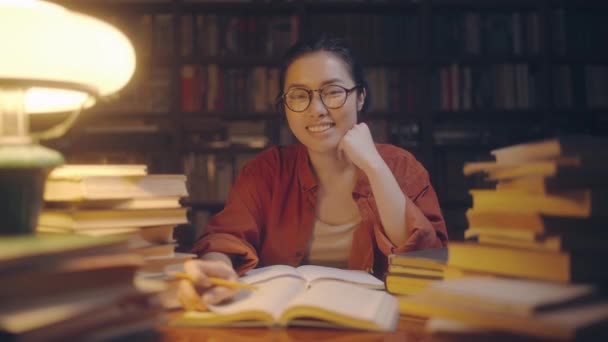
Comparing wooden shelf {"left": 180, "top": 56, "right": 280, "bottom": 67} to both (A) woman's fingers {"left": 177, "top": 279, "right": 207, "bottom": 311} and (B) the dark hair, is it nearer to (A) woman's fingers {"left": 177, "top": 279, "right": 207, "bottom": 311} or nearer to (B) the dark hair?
(B) the dark hair

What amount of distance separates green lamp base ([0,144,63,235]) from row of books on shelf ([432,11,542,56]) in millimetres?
2638

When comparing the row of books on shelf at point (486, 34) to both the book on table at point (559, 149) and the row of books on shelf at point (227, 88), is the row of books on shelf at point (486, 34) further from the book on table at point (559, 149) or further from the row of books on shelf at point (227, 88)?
the book on table at point (559, 149)

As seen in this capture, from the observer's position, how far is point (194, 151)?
9.68 feet

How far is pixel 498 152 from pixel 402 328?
0.92ft

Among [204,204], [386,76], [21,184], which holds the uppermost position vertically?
[386,76]

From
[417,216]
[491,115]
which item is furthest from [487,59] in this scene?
[417,216]

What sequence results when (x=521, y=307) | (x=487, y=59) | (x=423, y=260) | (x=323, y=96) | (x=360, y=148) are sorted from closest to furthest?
(x=521, y=307) → (x=423, y=260) → (x=360, y=148) → (x=323, y=96) → (x=487, y=59)

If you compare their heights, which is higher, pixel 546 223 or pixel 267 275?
pixel 546 223

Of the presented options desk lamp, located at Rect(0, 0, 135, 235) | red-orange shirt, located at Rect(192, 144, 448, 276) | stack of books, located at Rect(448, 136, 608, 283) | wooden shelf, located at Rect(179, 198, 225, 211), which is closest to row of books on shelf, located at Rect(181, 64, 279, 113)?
wooden shelf, located at Rect(179, 198, 225, 211)

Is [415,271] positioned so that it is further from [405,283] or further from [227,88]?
[227,88]

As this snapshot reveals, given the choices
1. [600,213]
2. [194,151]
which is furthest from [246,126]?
[600,213]

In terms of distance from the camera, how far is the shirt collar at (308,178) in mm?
1419

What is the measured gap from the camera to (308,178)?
153 cm

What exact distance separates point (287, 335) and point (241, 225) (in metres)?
0.65
